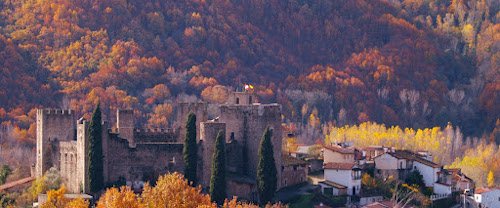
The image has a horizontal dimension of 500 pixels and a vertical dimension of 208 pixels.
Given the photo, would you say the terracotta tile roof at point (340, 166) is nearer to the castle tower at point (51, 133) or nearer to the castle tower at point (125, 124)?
the castle tower at point (125, 124)

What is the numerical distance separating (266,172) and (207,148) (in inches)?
140

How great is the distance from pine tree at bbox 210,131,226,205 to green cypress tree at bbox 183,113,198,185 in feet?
4.36

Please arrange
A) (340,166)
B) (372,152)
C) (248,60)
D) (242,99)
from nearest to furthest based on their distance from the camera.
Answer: (340,166), (242,99), (372,152), (248,60)

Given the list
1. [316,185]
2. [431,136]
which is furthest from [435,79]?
[316,185]

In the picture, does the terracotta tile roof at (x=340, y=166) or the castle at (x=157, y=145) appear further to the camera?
the terracotta tile roof at (x=340, y=166)

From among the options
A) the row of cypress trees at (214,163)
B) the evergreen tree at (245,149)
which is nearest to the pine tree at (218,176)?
the row of cypress trees at (214,163)

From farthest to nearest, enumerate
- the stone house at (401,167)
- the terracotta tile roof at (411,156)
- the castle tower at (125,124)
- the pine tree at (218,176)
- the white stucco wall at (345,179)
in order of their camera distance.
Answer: the terracotta tile roof at (411,156), the stone house at (401,167), the white stucco wall at (345,179), the castle tower at (125,124), the pine tree at (218,176)

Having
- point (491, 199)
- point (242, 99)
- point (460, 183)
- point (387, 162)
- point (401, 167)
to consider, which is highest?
point (242, 99)

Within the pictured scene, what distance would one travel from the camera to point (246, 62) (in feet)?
554

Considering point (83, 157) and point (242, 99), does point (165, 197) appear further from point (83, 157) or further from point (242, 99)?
point (242, 99)

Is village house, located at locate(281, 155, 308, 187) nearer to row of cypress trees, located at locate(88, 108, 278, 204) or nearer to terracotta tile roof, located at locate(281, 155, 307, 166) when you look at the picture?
terracotta tile roof, located at locate(281, 155, 307, 166)

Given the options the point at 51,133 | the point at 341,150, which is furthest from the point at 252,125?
the point at 51,133

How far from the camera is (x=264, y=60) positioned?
172000mm

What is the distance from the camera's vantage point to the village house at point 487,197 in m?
105
